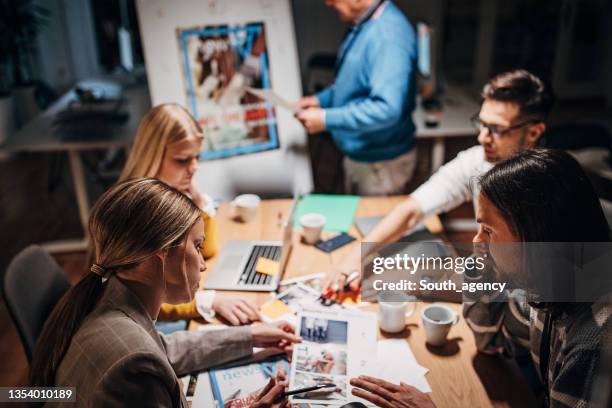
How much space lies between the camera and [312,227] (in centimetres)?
210

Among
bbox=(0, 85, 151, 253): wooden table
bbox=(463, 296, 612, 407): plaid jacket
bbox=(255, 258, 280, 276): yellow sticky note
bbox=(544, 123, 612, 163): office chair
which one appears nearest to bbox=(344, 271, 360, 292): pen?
bbox=(255, 258, 280, 276): yellow sticky note

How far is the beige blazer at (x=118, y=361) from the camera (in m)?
1.08

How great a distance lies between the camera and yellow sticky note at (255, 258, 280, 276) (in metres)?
1.94

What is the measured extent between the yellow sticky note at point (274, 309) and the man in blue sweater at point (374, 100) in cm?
102

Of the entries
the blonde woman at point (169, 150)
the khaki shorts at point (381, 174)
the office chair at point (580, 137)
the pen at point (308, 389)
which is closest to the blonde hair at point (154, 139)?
the blonde woman at point (169, 150)

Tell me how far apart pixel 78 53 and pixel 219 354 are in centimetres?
501

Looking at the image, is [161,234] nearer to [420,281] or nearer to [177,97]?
[420,281]

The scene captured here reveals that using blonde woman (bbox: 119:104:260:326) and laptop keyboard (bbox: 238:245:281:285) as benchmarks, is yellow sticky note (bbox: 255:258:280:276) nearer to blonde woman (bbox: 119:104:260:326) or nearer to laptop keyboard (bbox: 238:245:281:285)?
laptop keyboard (bbox: 238:245:281:285)

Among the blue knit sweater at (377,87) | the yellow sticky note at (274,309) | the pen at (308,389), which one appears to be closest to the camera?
the pen at (308,389)

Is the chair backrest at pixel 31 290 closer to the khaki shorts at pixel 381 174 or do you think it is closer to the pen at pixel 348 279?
the pen at pixel 348 279

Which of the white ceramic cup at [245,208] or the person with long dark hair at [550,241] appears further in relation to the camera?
the white ceramic cup at [245,208]

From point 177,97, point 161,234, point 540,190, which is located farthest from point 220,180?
point 540,190

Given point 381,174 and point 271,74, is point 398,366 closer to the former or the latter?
point 381,174

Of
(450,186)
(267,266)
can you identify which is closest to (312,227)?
(267,266)
